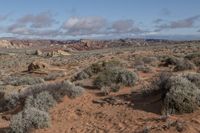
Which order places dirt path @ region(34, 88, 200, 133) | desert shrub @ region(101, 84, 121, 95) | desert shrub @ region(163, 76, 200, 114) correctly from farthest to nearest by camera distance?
desert shrub @ region(101, 84, 121, 95), desert shrub @ region(163, 76, 200, 114), dirt path @ region(34, 88, 200, 133)

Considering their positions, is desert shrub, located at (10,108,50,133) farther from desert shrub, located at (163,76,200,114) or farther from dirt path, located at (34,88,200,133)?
desert shrub, located at (163,76,200,114)

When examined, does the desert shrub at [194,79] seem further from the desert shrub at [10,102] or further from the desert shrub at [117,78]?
the desert shrub at [10,102]

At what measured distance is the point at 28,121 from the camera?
1270 centimetres

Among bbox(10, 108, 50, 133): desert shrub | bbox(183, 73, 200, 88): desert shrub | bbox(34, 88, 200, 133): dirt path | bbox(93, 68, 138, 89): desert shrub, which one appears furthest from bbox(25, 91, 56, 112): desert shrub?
bbox(183, 73, 200, 88): desert shrub

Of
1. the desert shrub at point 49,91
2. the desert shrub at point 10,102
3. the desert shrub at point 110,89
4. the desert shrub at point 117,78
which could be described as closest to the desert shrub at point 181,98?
the desert shrub at point 110,89

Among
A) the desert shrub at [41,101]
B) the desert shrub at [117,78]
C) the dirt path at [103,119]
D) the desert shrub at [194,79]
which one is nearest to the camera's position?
the dirt path at [103,119]

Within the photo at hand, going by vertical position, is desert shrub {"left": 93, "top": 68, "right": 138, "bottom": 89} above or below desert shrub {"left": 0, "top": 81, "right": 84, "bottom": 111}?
above

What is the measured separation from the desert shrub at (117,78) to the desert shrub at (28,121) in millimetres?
4842

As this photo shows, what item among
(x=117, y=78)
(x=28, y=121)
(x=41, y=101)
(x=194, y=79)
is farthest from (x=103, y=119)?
(x=117, y=78)

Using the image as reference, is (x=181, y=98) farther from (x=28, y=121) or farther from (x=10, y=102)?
(x=10, y=102)

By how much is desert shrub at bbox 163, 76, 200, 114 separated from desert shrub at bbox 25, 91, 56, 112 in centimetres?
454

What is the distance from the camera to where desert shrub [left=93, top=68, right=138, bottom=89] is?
17.4 meters

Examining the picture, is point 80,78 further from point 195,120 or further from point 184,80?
point 195,120

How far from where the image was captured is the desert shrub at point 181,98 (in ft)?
40.4
